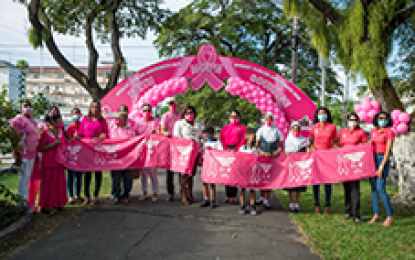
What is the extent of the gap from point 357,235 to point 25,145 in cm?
571

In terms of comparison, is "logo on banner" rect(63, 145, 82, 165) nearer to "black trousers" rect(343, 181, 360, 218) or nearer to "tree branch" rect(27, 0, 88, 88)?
"black trousers" rect(343, 181, 360, 218)

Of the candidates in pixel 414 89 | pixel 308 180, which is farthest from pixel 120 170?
pixel 414 89

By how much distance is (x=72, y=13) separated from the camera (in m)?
14.1

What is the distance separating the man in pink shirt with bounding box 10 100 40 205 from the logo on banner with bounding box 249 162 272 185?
404 cm

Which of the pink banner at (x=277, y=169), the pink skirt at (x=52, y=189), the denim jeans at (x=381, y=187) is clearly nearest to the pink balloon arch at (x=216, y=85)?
the pink banner at (x=277, y=169)

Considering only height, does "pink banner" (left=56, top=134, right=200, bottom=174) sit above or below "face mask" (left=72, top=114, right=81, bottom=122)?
below

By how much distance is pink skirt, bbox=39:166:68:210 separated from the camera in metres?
6.28

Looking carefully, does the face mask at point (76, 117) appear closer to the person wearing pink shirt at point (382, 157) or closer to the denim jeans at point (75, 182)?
the denim jeans at point (75, 182)

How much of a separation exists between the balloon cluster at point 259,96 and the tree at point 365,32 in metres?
1.93

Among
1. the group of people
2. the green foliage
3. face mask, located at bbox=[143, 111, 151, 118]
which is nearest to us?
the group of people

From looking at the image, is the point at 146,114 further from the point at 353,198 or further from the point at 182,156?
the point at 353,198

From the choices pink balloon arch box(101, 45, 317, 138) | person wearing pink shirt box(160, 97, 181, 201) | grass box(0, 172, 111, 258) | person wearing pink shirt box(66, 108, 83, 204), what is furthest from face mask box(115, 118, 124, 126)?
grass box(0, 172, 111, 258)

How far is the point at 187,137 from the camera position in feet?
24.1

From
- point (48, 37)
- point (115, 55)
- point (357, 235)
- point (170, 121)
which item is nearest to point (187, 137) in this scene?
point (170, 121)
